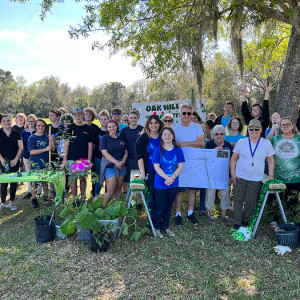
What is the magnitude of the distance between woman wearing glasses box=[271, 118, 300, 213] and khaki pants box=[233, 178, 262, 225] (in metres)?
0.48

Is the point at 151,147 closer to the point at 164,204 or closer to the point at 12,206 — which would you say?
the point at 164,204

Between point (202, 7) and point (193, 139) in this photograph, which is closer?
point (193, 139)

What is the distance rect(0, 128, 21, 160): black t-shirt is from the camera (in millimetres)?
5555

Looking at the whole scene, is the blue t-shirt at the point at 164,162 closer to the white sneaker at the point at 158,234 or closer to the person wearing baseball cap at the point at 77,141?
the white sneaker at the point at 158,234

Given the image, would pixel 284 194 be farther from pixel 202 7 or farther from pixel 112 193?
pixel 202 7

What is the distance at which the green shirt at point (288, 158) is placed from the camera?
4148mm

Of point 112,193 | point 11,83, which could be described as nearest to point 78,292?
point 112,193

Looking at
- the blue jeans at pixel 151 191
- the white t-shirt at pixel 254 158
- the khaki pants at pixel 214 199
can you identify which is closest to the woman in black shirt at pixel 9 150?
the blue jeans at pixel 151 191

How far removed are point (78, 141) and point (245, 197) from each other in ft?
9.94

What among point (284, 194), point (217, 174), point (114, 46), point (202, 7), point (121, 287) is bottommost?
point (121, 287)

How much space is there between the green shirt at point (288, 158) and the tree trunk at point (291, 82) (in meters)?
2.13

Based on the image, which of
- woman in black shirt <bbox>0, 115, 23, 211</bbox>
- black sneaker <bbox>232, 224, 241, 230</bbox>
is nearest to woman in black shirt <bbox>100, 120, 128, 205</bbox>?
black sneaker <bbox>232, 224, 241, 230</bbox>

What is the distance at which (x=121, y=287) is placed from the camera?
289 cm

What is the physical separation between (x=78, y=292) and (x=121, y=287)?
0.44 meters
